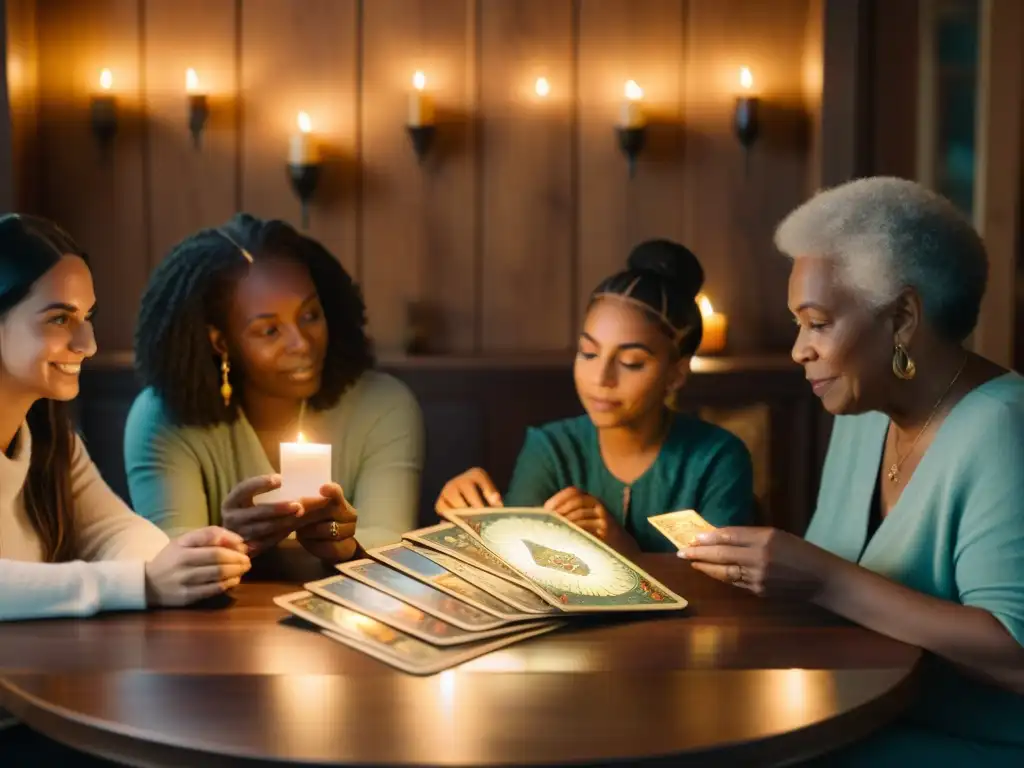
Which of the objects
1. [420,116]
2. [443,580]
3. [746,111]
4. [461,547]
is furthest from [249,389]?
[746,111]

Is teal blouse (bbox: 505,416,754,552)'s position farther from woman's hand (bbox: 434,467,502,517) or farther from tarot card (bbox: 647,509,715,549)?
tarot card (bbox: 647,509,715,549)

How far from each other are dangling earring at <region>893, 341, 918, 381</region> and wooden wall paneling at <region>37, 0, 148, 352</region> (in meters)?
2.39

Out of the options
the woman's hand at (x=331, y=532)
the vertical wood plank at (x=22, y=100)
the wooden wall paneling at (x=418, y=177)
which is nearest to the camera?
the woman's hand at (x=331, y=532)

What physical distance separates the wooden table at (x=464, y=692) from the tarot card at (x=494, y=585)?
2.4 inches

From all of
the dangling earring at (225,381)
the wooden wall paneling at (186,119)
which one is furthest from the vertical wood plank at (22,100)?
the dangling earring at (225,381)

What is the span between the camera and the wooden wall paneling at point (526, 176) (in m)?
3.55

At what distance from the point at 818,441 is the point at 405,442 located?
137 centimetres

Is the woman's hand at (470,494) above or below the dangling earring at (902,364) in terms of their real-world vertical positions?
below

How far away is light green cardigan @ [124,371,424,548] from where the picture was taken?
7.76ft

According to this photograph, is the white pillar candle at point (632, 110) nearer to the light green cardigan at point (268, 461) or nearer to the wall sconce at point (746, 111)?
the wall sconce at point (746, 111)

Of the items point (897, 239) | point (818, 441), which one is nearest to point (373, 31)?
point (818, 441)

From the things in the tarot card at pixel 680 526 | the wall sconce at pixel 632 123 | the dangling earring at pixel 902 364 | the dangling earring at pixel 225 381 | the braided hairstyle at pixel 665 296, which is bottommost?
the tarot card at pixel 680 526

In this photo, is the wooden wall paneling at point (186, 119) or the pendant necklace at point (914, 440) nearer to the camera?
the pendant necklace at point (914, 440)

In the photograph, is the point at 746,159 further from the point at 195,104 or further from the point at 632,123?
the point at 195,104
